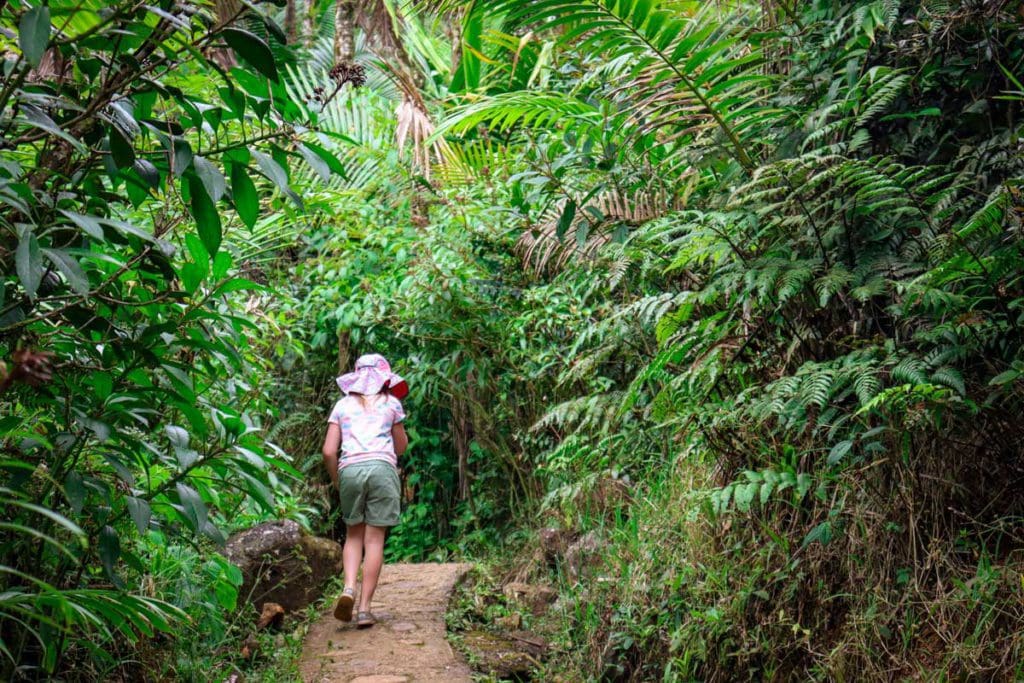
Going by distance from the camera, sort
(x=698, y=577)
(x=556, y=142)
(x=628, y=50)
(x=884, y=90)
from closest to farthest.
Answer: (x=884, y=90) → (x=698, y=577) → (x=628, y=50) → (x=556, y=142)

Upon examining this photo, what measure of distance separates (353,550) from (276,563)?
0.54 metres

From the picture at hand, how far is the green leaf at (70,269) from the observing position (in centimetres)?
200

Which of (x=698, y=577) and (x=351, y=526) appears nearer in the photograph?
(x=698, y=577)

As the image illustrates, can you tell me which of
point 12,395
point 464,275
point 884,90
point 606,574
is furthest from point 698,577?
point 464,275

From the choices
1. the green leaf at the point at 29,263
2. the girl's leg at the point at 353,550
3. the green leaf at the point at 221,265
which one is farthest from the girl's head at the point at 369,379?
the green leaf at the point at 29,263

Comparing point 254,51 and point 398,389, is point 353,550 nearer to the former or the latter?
point 398,389

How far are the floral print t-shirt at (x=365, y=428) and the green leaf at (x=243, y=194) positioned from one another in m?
4.39

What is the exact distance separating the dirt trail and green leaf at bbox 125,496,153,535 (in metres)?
2.71

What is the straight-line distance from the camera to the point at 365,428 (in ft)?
21.3

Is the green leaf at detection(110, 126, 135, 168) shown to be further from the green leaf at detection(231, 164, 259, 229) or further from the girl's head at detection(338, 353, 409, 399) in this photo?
the girl's head at detection(338, 353, 409, 399)

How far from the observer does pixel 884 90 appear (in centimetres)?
384

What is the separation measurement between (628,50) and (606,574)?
2.81m

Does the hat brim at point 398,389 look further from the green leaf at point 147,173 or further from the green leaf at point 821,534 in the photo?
the green leaf at point 147,173

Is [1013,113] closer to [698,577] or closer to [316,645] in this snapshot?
[698,577]
